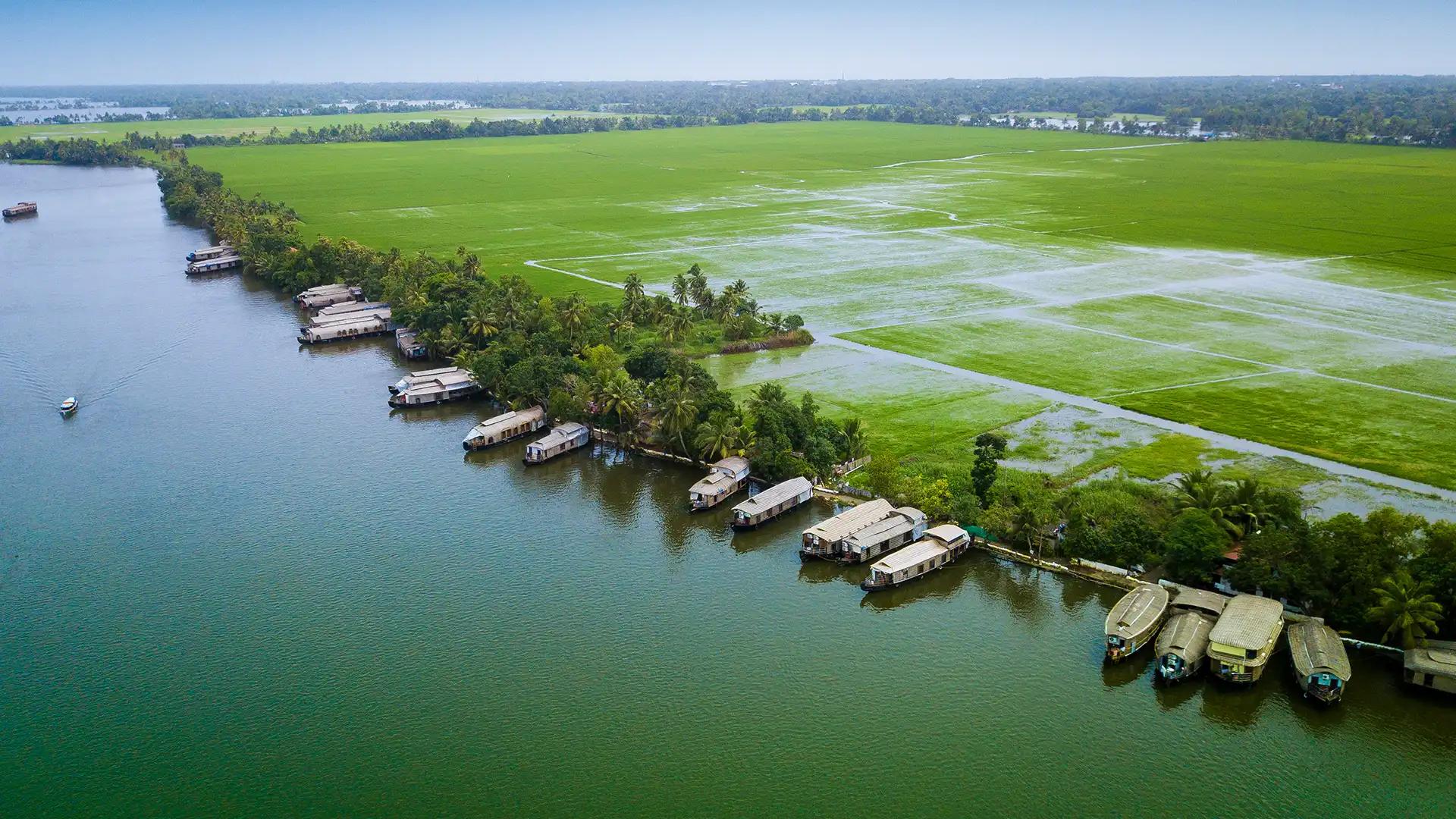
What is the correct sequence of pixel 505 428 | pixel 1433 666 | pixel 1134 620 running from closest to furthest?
pixel 1433 666 → pixel 1134 620 → pixel 505 428

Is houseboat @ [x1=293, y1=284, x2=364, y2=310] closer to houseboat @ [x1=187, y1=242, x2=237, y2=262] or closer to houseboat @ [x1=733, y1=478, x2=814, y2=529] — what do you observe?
houseboat @ [x1=187, y1=242, x2=237, y2=262]

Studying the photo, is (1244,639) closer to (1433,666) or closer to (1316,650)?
(1316,650)

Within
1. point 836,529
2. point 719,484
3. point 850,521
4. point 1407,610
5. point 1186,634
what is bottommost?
point 1186,634

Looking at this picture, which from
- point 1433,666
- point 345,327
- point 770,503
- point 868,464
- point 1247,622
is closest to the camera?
point 1433,666

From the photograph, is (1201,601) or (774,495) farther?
(774,495)

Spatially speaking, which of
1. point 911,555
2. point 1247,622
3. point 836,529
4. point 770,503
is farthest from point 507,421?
point 1247,622

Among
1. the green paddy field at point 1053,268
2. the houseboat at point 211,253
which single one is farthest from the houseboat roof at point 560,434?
the houseboat at point 211,253

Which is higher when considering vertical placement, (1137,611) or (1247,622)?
(1247,622)
